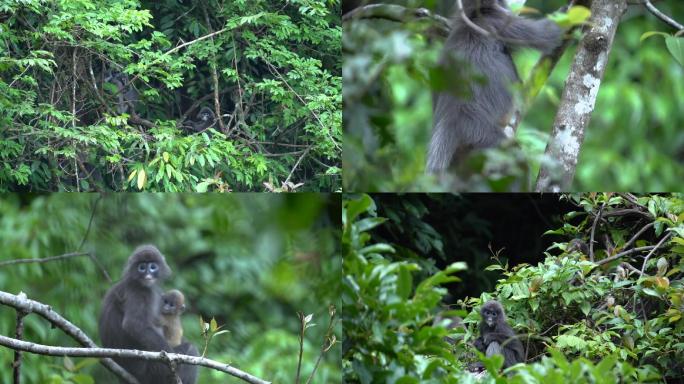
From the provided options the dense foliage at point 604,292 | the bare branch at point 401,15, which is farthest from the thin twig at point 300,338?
the bare branch at point 401,15

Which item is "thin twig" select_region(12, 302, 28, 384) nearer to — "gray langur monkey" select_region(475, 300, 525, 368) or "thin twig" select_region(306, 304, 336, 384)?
"thin twig" select_region(306, 304, 336, 384)

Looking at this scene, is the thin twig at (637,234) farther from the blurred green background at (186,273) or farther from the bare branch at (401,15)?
the bare branch at (401,15)

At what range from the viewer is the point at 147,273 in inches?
160

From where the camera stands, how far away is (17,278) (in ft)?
13.3

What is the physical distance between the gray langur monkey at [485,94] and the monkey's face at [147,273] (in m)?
1.37

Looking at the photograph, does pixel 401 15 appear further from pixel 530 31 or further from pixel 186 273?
pixel 186 273

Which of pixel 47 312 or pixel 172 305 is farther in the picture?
pixel 172 305

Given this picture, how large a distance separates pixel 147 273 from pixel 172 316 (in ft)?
0.75

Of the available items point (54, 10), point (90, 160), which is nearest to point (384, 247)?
point (90, 160)

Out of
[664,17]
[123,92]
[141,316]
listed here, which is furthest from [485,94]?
[141,316]

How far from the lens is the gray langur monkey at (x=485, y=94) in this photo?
139 inches

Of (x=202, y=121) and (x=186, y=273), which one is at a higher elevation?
(x=202, y=121)

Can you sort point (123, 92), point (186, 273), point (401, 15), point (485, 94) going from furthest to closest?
point (186, 273)
point (123, 92)
point (485, 94)
point (401, 15)

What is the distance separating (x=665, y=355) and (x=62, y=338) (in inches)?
104
